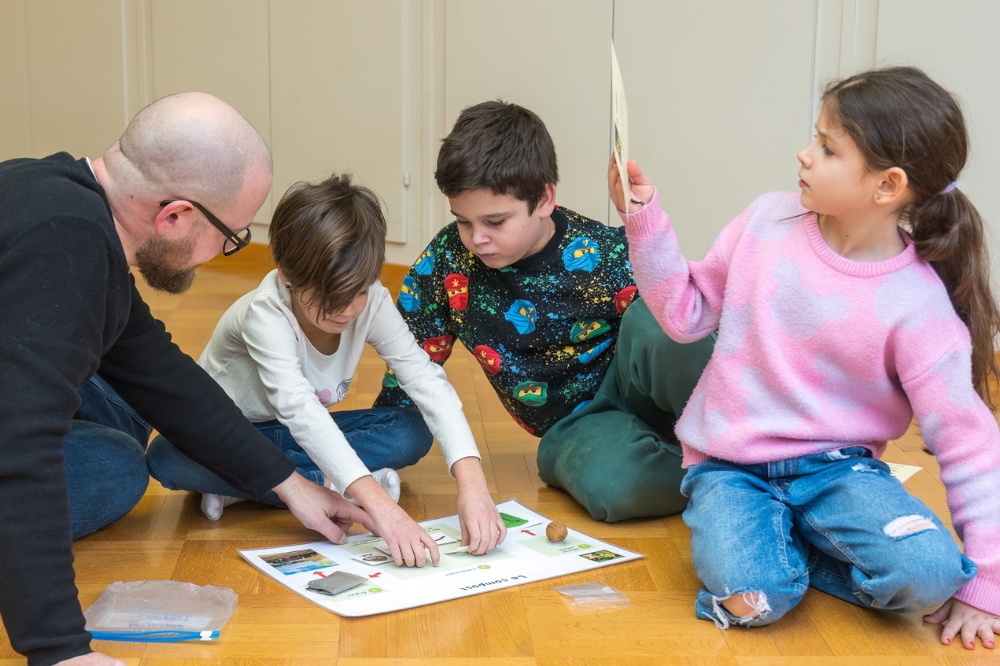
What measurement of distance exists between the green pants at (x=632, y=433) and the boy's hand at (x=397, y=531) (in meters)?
0.30

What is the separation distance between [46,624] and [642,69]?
6.95ft

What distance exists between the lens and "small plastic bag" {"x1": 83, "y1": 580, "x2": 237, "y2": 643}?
1.06 meters

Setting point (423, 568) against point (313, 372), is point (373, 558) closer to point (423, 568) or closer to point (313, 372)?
point (423, 568)

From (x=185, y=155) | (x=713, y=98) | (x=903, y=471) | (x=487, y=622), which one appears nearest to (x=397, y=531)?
(x=487, y=622)

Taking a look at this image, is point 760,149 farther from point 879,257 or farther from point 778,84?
point 879,257

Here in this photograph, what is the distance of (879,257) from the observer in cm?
118

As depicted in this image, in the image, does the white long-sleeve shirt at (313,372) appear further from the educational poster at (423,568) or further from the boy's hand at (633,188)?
the boy's hand at (633,188)

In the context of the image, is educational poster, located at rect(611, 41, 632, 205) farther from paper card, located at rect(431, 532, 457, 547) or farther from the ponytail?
paper card, located at rect(431, 532, 457, 547)

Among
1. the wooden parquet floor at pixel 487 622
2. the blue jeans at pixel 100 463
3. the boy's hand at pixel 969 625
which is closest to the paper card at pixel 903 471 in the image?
the wooden parquet floor at pixel 487 622

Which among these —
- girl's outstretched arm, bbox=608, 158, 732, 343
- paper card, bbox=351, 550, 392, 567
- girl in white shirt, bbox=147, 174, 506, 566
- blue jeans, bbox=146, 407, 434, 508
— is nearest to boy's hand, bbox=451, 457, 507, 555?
girl in white shirt, bbox=147, 174, 506, 566

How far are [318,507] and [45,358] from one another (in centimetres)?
49

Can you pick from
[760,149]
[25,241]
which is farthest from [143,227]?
[760,149]

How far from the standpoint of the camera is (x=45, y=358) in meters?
0.87

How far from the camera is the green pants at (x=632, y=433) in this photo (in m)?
1.43
